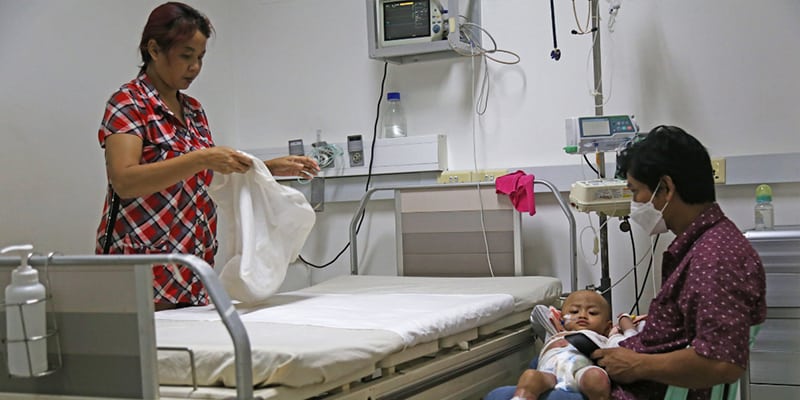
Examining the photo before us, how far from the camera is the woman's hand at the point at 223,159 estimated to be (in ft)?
7.43

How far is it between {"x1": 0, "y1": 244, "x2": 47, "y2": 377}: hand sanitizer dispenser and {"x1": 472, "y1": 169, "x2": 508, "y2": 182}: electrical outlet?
232 centimetres

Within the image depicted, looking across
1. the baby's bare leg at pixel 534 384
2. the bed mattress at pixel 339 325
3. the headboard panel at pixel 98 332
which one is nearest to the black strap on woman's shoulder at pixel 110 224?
the bed mattress at pixel 339 325

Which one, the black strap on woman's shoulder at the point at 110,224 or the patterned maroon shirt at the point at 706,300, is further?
the black strap on woman's shoulder at the point at 110,224

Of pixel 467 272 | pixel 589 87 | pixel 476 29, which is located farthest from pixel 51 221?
pixel 589 87

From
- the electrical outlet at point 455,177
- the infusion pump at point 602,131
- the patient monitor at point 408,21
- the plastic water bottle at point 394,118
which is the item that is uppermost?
the patient monitor at point 408,21

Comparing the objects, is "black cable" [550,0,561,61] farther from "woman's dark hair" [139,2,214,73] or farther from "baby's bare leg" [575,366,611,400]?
"baby's bare leg" [575,366,611,400]

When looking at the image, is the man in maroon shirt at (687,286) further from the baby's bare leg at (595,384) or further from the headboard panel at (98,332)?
the headboard panel at (98,332)

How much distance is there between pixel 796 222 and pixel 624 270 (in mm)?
685

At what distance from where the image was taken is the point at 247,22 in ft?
14.0

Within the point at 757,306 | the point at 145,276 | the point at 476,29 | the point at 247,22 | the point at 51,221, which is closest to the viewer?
the point at 145,276

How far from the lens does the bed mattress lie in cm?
173

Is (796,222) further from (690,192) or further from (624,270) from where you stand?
(690,192)

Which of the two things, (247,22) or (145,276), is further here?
(247,22)

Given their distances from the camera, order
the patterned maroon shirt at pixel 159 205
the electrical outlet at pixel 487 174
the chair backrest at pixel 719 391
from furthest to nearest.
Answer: the electrical outlet at pixel 487 174 → the patterned maroon shirt at pixel 159 205 → the chair backrest at pixel 719 391
